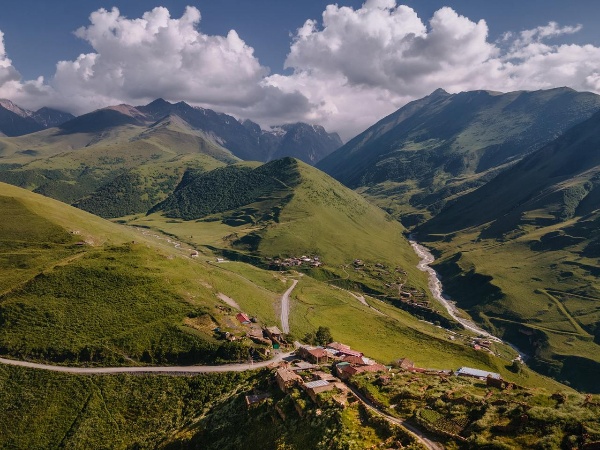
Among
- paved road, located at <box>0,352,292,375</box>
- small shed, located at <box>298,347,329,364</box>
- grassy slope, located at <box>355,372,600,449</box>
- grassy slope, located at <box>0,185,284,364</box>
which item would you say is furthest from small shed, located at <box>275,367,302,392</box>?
grassy slope, located at <box>0,185,284,364</box>

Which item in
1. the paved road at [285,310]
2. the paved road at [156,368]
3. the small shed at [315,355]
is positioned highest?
the small shed at [315,355]

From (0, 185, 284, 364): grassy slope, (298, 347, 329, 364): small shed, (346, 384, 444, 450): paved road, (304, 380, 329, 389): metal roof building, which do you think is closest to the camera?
(346, 384, 444, 450): paved road

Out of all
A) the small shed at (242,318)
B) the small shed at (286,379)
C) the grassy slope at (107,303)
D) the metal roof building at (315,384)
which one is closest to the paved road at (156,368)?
the grassy slope at (107,303)

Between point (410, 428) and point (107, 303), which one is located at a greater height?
point (410, 428)

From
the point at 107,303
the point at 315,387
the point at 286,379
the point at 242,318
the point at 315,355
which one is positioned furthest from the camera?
the point at 242,318

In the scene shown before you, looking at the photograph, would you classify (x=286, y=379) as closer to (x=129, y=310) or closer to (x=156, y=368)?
(x=156, y=368)

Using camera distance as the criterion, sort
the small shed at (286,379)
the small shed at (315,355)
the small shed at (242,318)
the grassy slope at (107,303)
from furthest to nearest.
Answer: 1. the small shed at (242,318)
2. the grassy slope at (107,303)
3. the small shed at (315,355)
4. the small shed at (286,379)

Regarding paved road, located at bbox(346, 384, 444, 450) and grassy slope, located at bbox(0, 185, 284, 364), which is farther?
grassy slope, located at bbox(0, 185, 284, 364)

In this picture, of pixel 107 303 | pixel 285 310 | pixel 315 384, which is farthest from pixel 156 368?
pixel 285 310

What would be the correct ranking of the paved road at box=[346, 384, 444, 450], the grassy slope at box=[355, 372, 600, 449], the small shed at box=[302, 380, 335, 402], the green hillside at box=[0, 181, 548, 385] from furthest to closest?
the green hillside at box=[0, 181, 548, 385], the small shed at box=[302, 380, 335, 402], the paved road at box=[346, 384, 444, 450], the grassy slope at box=[355, 372, 600, 449]

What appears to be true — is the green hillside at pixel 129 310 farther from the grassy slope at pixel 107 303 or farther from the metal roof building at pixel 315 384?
the metal roof building at pixel 315 384

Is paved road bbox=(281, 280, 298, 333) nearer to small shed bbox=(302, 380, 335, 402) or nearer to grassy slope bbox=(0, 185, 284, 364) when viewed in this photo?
grassy slope bbox=(0, 185, 284, 364)
